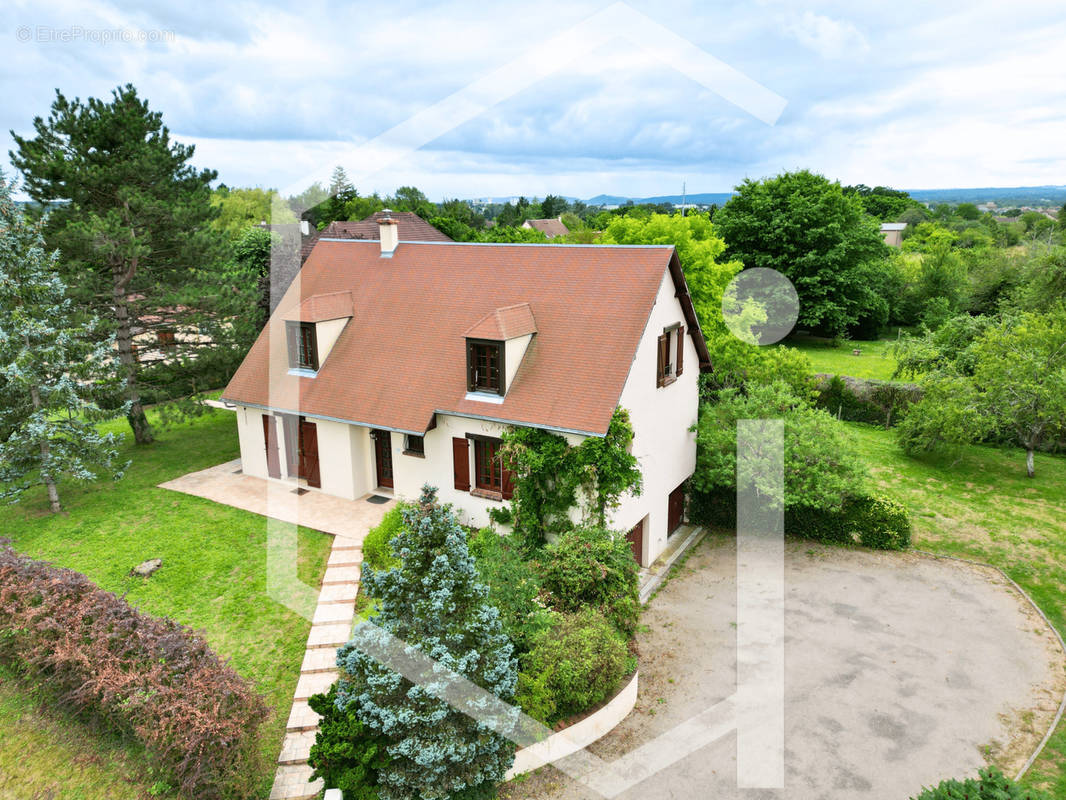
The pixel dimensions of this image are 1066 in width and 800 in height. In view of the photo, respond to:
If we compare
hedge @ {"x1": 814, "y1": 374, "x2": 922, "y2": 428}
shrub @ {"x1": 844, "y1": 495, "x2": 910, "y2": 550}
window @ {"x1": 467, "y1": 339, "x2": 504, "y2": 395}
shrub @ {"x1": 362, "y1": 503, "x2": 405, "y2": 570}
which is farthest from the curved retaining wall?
hedge @ {"x1": 814, "y1": 374, "x2": 922, "y2": 428}

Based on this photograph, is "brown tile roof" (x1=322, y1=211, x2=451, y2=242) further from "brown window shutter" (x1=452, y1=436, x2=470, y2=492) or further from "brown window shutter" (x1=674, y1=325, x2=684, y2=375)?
"brown window shutter" (x1=452, y1=436, x2=470, y2=492)

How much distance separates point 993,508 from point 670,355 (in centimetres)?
1415

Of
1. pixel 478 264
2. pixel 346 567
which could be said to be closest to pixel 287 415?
pixel 346 567

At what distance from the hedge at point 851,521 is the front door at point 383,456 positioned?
10.7 m

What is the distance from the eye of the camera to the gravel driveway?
11.2 m

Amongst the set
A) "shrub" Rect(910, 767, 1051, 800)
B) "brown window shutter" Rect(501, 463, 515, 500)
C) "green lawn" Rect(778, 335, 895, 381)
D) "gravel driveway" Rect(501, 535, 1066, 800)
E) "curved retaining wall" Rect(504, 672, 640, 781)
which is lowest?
"gravel driveway" Rect(501, 535, 1066, 800)

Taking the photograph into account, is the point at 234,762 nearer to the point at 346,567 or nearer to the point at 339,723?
the point at 339,723

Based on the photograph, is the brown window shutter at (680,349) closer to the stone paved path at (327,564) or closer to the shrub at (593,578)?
the shrub at (593,578)

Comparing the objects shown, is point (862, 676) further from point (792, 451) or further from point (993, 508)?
point (993, 508)

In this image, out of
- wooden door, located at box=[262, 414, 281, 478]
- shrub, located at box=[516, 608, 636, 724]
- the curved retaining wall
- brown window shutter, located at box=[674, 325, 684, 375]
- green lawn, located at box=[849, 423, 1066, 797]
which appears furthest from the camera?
wooden door, located at box=[262, 414, 281, 478]

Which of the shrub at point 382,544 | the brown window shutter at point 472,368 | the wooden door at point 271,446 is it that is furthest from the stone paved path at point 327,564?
the brown window shutter at point 472,368

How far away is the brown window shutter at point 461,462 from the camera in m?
17.4

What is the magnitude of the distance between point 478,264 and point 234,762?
48.0ft

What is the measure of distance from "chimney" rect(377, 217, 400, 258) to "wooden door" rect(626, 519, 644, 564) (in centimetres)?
1255
